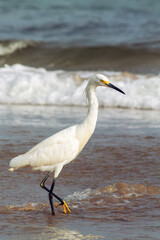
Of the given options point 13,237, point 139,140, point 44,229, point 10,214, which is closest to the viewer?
point 13,237

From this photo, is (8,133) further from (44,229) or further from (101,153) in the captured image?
(44,229)

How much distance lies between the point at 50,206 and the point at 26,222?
576 mm

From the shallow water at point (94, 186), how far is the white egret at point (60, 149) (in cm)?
28

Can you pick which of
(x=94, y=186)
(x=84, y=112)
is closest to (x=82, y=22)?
(x=84, y=112)

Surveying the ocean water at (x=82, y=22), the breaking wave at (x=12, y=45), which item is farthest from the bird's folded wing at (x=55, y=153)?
the breaking wave at (x=12, y=45)

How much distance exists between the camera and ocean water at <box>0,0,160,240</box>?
4.02 m

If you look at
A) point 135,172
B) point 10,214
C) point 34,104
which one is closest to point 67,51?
point 34,104

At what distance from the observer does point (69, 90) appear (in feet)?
34.7

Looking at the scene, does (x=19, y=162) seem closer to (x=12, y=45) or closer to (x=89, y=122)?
(x=89, y=122)

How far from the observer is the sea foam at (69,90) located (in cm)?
973

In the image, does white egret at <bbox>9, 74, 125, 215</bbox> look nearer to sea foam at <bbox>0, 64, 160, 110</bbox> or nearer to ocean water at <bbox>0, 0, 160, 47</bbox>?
sea foam at <bbox>0, 64, 160, 110</bbox>

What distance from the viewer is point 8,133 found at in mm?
6914

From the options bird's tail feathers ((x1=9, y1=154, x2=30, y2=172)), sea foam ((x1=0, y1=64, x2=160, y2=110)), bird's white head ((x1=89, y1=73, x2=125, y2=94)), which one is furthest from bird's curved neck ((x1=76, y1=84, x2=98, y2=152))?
sea foam ((x1=0, y1=64, x2=160, y2=110))

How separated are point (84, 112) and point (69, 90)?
1.79 metres
